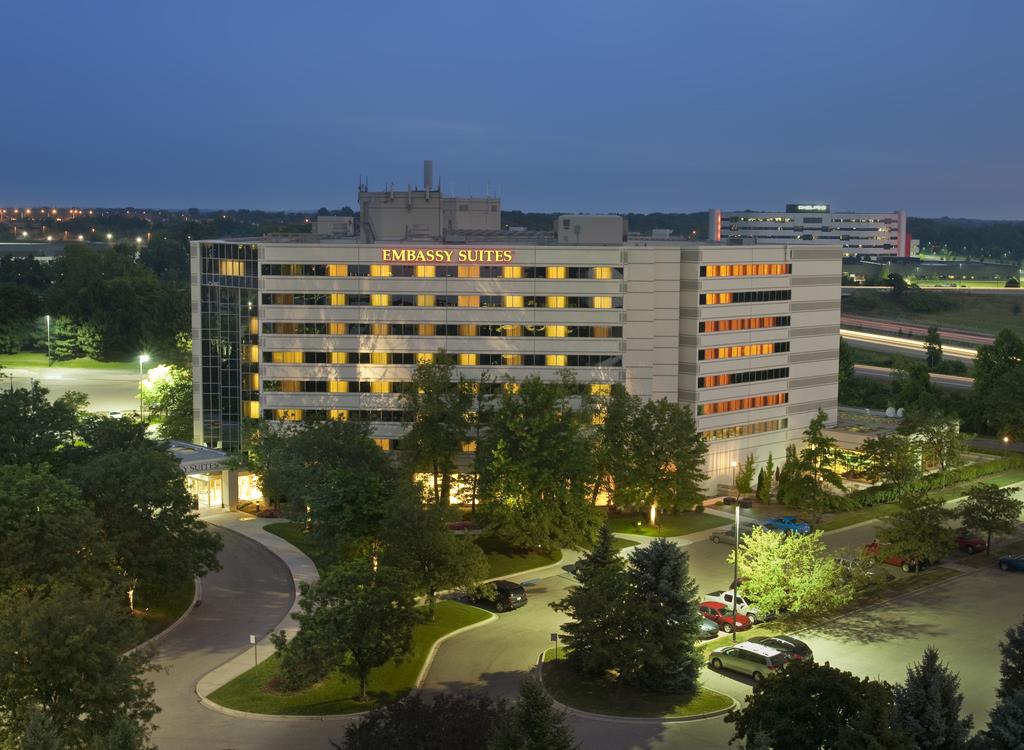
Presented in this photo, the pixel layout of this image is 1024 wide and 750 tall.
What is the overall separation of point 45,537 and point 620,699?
944 inches

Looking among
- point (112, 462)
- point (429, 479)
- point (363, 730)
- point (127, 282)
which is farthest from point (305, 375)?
point (127, 282)

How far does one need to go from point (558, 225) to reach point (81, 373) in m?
75.7

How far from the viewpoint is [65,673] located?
3359cm

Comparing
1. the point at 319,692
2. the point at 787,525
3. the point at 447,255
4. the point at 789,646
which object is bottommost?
the point at 319,692

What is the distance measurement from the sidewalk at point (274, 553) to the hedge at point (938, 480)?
37.2 metres

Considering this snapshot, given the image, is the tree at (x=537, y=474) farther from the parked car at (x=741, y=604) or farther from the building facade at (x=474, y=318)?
the building facade at (x=474, y=318)

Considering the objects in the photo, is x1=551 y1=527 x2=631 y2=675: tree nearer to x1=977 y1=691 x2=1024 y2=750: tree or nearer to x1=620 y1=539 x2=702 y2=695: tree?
x1=620 y1=539 x2=702 y2=695: tree

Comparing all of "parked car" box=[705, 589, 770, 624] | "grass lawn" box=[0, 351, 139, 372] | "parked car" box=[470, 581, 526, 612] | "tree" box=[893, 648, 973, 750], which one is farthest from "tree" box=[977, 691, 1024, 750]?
"grass lawn" box=[0, 351, 139, 372]

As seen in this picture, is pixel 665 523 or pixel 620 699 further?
pixel 665 523

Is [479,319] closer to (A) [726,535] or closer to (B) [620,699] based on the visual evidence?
(A) [726,535]

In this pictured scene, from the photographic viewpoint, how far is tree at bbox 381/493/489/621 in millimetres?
49188

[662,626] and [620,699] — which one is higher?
[662,626]

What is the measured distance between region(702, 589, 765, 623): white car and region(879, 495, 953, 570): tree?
38.4 ft

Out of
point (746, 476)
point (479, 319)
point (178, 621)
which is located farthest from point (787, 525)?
point (178, 621)
